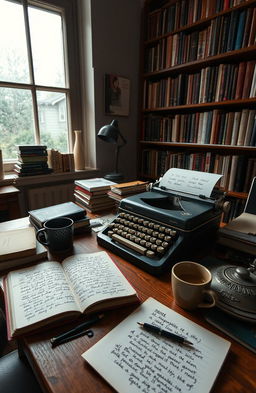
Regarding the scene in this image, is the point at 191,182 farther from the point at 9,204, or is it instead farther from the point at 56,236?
the point at 9,204

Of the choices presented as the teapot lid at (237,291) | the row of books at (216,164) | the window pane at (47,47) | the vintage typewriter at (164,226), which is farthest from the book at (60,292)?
the window pane at (47,47)

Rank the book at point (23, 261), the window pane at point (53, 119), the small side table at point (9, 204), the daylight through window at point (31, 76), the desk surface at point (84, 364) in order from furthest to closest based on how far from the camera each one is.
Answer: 1. the window pane at point (53, 119)
2. the daylight through window at point (31, 76)
3. the small side table at point (9, 204)
4. the book at point (23, 261)
5. the desk surface at point (84, 364)

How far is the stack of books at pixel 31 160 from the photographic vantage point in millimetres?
1673

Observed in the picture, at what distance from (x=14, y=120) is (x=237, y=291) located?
1949mm

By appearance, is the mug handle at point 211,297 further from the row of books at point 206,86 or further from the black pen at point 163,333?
the row of books at point 206,86

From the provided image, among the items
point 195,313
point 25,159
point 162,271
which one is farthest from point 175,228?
point 25,159

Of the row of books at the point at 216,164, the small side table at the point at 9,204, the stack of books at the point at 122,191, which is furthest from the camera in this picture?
the row of books at the point at 216,164

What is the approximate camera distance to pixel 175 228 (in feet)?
2.33

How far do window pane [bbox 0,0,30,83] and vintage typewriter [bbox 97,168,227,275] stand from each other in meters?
1.59

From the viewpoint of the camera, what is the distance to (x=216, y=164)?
1.74 metres

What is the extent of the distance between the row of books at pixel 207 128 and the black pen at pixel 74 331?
1.51m

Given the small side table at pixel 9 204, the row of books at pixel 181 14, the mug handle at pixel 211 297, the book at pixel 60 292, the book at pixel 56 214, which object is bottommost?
the small side table at pixel 9 204

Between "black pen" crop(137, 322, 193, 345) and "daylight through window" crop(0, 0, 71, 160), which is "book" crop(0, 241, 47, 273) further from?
"daylight through window" crop(0, 0, 71, 160)

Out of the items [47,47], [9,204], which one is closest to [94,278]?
[9,204]
